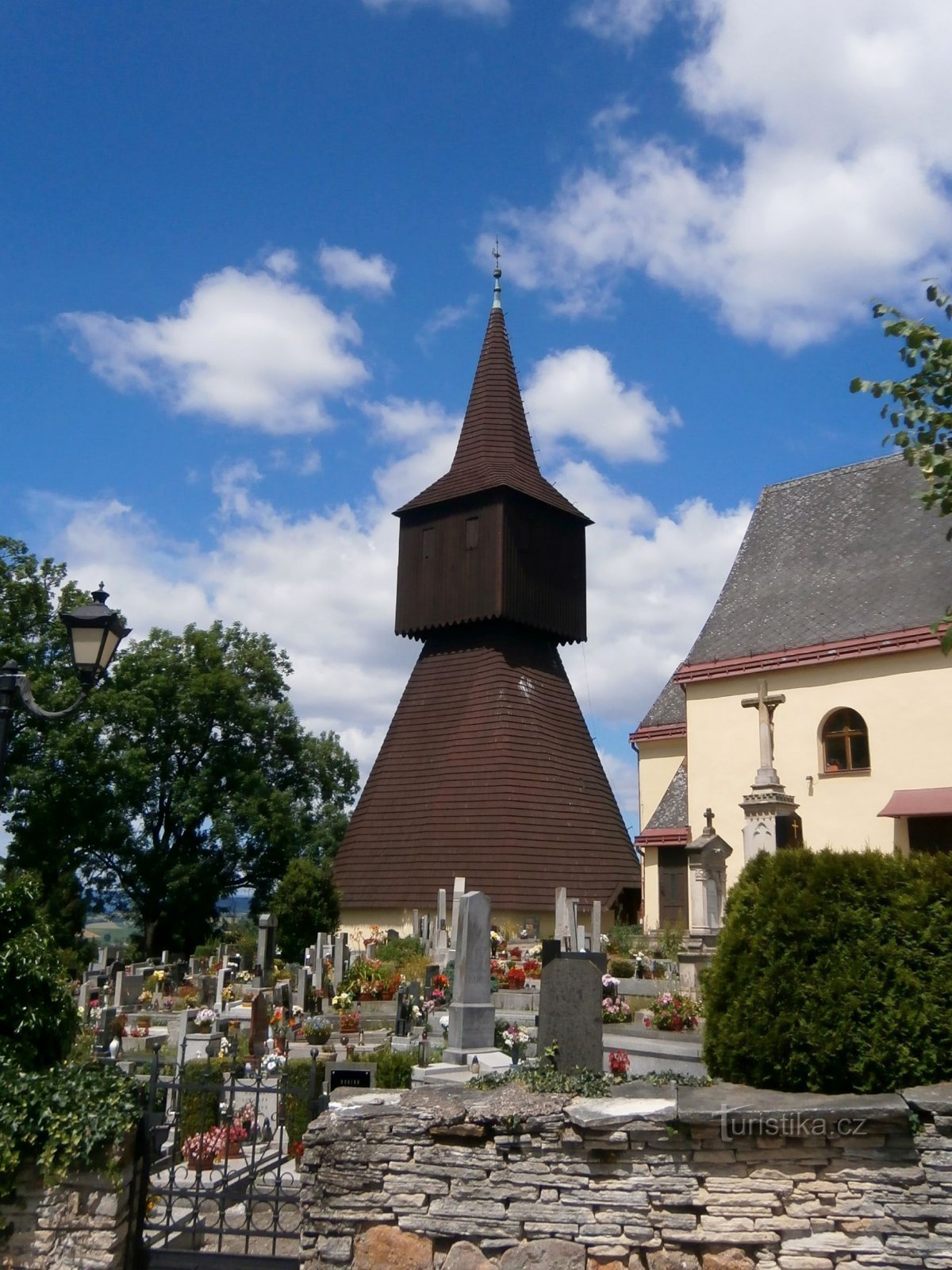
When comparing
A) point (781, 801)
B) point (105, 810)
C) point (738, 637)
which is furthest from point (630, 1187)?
point (105, 810)

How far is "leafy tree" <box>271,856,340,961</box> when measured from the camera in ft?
82.0

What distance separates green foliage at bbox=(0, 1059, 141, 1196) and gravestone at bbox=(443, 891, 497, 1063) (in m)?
5.21

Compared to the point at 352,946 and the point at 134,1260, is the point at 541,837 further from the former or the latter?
the point at 134,1260

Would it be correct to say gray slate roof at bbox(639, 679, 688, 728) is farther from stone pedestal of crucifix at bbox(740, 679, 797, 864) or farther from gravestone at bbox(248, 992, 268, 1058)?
gravestone at bbox(248, 992, 268, 1058)

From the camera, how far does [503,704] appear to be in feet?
92.7

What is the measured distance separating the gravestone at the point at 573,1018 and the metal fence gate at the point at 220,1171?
1611 millimetres

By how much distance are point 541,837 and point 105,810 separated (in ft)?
45.6

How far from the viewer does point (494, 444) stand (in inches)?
1296

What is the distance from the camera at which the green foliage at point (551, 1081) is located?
5.83m

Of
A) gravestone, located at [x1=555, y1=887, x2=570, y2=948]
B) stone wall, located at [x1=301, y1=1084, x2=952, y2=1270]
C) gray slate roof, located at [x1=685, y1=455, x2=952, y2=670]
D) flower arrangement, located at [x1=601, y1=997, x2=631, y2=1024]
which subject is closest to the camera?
stone wall, located at [x1=301, y1=1084, x2=952, y2=1270]

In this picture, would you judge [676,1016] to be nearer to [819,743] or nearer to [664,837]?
[819,743]

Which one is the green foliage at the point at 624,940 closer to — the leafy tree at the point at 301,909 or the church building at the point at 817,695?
the church building at the point at 817,695

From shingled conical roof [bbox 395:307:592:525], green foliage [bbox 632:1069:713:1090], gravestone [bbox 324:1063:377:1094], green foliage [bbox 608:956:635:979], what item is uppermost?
shingled conical roof [bbox 395:307:592:525]

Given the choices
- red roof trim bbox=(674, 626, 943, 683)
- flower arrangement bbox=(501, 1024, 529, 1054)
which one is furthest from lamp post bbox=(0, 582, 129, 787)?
red roof trim bbox=(674, 626, 943, 683)
